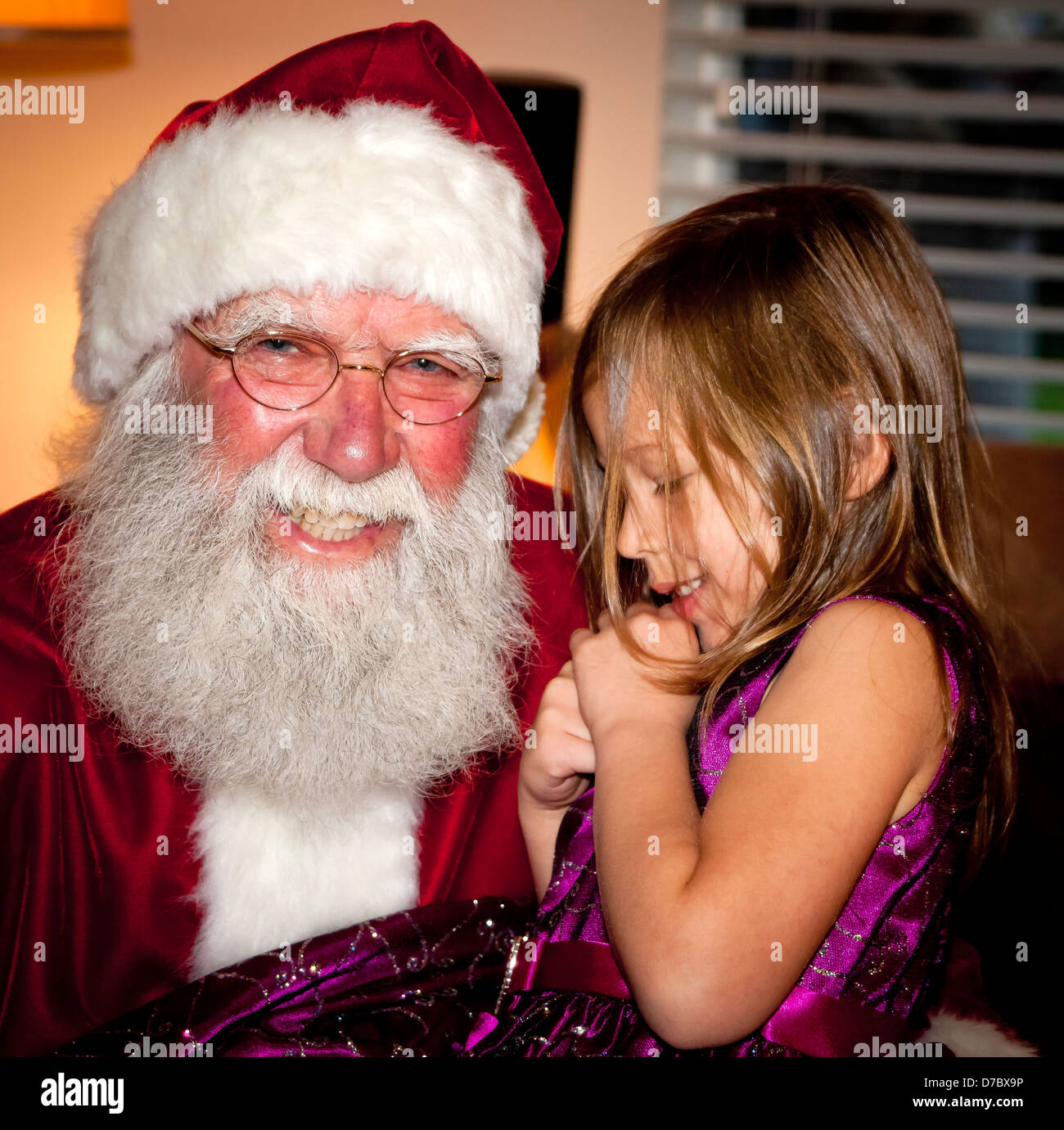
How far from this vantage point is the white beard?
170cm

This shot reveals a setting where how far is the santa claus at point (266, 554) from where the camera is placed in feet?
5.42

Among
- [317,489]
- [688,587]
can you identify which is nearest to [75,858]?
[317,489]

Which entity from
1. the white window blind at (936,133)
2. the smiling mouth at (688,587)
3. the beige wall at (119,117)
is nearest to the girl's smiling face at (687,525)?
the smiling mouth at (688,587)

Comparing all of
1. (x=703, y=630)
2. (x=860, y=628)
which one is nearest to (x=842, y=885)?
(x=860, y=628)

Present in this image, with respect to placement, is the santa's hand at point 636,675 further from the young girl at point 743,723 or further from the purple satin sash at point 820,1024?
the purple satin sash at point 820,1024

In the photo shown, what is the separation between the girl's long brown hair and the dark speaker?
3.67 feet

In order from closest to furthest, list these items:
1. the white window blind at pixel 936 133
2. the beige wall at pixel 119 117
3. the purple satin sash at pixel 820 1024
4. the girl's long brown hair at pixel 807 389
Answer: the purple satin sash at pixel 820 1024, the girl's long brown hair at pixel 807 389, the beige wall at pixel 119 117, the white window blind at pixel 936 133

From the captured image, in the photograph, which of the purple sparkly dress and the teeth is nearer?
the purple sparkly dress

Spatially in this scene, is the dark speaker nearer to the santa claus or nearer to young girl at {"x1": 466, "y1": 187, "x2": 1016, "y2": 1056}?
the santa claus

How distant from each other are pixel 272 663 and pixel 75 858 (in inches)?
16.5

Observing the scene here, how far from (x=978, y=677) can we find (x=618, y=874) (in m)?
0.54

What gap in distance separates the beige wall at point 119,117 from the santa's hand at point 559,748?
1615mm

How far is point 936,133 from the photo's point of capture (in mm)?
3783

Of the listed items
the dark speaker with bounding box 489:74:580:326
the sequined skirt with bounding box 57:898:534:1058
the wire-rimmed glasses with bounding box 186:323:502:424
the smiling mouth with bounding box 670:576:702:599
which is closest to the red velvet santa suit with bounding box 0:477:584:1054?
the sequined skirt with bounding box 57:898:534:1058
